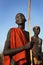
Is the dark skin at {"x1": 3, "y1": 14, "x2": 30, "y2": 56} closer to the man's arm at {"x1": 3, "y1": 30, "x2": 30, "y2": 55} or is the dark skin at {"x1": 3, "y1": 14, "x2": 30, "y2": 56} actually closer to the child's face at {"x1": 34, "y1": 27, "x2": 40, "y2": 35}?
the man's arm at {"x1": 3, "y1": 30, "x2": 30, "y2": 55}

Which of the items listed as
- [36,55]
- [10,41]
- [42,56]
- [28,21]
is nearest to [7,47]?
[10,41]

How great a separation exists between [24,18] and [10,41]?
0.45 metres

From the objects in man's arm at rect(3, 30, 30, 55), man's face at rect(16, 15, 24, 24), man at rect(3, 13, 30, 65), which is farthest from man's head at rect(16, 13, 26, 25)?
man's arm at rect(3, 30, 30, 55)

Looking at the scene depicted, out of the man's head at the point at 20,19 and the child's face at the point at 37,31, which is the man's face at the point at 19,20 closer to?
the man's head at the point at 20,19

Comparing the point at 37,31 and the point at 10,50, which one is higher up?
the point at 10,50

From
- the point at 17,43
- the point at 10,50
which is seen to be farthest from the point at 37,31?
the point at 10,50

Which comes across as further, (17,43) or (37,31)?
(37,31)

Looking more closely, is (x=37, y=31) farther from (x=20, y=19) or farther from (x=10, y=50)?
(x=10, y=50)

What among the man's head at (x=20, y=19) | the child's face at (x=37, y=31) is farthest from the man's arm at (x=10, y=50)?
the child's face at (x=37, y=31)

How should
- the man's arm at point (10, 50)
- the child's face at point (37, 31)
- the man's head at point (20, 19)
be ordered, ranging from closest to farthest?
the man's arm at point (10, 50) < the man's head at point (20, 19) < the child's face at point (37, 31)

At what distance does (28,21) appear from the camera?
5500mm

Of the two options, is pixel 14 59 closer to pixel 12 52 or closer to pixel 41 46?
pixel 12 52

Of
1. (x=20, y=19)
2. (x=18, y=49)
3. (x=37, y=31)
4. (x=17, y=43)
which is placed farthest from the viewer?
(x=37, y=31)

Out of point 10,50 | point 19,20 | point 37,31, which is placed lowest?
point 37,31
